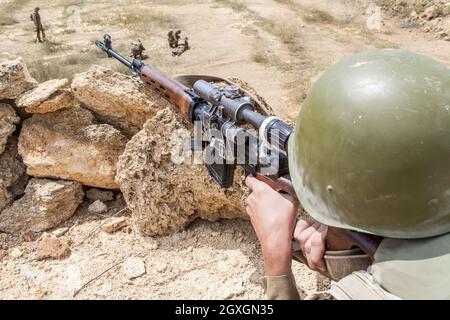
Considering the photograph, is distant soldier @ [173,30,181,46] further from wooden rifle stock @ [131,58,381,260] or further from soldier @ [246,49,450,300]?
soldier @ [246,49,450,300]

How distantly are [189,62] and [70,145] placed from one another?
8118mm

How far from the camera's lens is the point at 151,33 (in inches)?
559

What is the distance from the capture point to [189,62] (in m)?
11.4

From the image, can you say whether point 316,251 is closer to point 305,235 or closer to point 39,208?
point 305,235

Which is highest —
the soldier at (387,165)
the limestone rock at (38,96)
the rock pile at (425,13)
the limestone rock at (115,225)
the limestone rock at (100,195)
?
the soldier at (387,165)

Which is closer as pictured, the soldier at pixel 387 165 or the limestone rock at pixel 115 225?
the soldier at pixel 387 165

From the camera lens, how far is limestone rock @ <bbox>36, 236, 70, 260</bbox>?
3355 mm

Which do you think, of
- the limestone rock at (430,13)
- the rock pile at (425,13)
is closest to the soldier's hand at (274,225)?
the rock pile at (425,13)

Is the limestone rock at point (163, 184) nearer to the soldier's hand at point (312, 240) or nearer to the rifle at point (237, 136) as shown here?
the rifle at point (237, 136)

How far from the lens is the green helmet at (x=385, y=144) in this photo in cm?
151

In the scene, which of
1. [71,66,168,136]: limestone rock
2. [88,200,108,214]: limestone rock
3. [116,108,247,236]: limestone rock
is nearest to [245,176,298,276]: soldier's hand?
[116,108,247,236]: limestone rock

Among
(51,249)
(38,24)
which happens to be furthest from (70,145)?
(38,24)

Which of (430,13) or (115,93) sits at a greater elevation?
(115,93)

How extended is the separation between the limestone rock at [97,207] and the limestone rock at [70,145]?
0.23m
